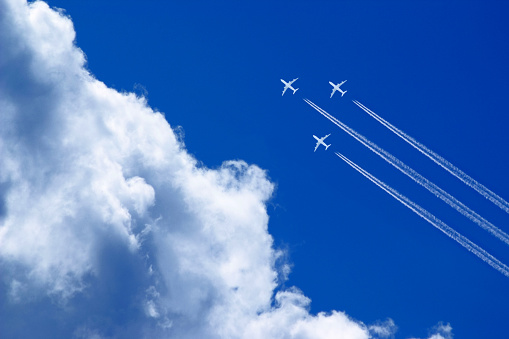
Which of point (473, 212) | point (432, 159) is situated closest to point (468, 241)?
point (473, 212)

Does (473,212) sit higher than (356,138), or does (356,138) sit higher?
(356,138)

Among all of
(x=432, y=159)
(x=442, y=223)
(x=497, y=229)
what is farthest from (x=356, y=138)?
(x=497, y=229)

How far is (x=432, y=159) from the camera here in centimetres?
18488

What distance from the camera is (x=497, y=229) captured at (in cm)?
17775

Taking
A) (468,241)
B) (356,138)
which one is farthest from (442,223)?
(356,138)

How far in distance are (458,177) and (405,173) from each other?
49.2ft

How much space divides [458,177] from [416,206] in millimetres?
14561

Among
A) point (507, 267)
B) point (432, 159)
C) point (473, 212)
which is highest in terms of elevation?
point (432, 159)

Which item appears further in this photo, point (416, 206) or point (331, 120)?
point (331, 120)

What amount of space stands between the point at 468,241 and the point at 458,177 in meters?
18.5

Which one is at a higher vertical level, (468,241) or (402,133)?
(402,133)

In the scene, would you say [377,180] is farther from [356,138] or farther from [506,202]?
[506,202]

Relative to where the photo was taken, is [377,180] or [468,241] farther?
[377,180]

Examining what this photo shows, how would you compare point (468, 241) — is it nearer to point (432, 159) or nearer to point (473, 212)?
point (473, 212)
